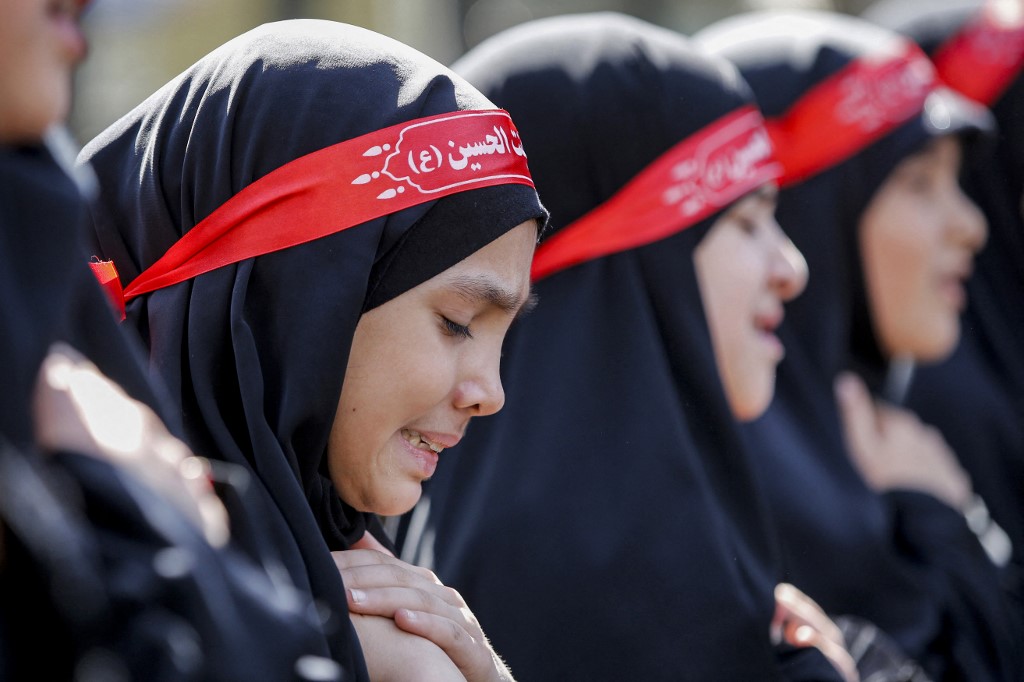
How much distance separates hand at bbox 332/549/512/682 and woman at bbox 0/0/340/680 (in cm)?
49

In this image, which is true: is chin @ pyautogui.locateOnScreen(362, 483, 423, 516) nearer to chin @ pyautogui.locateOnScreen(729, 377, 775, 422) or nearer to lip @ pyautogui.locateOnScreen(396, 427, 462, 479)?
lip @ pyautogui.locateOnScreen(396, 427, 462, 479)

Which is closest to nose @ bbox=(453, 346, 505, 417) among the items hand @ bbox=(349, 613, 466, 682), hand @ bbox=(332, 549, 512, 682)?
hand @ bbox=(332, 549, 512, 682)

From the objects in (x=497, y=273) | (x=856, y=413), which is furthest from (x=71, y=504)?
(x=856, y=413)

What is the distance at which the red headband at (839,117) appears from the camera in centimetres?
363

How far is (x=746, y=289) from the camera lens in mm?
2787

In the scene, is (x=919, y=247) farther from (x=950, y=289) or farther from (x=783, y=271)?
(x=783, y=271)

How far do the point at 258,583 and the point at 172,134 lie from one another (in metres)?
0.87

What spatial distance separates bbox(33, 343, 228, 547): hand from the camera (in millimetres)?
1199

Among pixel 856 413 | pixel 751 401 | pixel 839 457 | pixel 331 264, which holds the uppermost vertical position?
pixel 331 264

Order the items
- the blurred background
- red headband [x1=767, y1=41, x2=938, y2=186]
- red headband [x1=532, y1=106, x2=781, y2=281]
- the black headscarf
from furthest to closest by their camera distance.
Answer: the blurred background, the black headscarf, red headband [x1=767, y1=41, x2=938, y2=186], red headband [x1=532, y1=106, x2=781, y2=281]

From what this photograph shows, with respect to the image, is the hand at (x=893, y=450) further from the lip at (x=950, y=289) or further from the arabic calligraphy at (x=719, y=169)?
the arabic calligraphy at (x=719, y=169)

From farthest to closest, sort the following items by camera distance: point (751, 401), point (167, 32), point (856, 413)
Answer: point (167, 32)
point (856, 413)
point (751, 401)

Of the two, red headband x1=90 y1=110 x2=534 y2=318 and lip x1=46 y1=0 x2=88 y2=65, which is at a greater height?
lip x1=46 y1=0 x2=88 y2=65

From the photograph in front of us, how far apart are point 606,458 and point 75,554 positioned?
145cm
